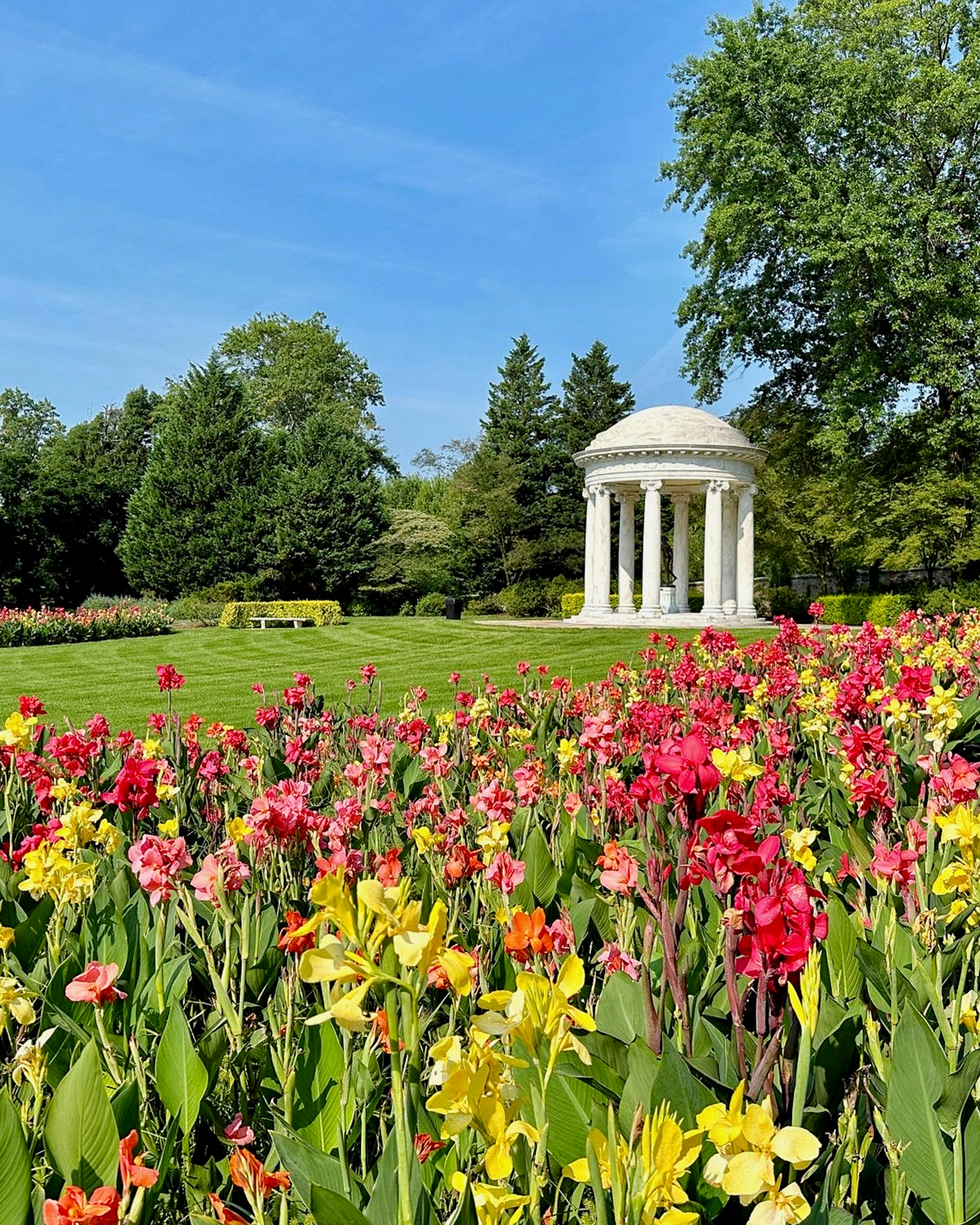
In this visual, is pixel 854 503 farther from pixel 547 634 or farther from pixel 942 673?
pixel 942 673

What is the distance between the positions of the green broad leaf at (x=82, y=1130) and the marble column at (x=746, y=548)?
28.1 m

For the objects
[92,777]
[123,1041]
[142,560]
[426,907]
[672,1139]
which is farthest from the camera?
[142,560]

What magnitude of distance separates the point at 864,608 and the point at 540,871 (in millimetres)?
24785

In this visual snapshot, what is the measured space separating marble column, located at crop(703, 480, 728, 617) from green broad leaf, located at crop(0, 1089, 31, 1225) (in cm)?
2718

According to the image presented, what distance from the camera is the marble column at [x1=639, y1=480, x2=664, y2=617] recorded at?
92.6ft

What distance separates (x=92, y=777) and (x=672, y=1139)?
3666 millimetres

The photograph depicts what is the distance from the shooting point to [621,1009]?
1854 millimetres

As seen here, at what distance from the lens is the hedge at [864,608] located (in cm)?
2458

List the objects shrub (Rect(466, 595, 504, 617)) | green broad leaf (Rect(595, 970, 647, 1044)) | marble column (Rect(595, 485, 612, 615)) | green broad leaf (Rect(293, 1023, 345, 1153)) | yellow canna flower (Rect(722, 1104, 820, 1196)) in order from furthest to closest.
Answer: shrub (Rect(466, 595, 504, 617)) → marble column (Rect(595, 485, 612, 615)) → green broad leaf (Rect(595, 970, 647, 1044)) → green broad leaf (Rect(293, 1023, 345, 1153)) → yellow canna flower (Rect(722, 1104, 820, 1196))

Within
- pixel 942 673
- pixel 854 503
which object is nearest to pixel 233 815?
pixel 942 673

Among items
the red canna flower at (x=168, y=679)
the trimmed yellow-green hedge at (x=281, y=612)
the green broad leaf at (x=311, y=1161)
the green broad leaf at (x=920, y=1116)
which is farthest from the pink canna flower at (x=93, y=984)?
the trimmed yellow-green hedge at (x=281, y=612)

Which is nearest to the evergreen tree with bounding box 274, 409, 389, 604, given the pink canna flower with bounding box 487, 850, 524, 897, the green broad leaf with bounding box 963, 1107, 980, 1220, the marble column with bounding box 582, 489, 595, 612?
the marble column with bounding box 582, 489, 595, 612

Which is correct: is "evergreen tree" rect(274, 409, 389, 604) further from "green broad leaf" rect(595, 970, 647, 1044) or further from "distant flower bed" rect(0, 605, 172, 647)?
"green broad leaf" rect(595, 970, 647, 1044)

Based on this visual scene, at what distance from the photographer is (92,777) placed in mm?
4098
